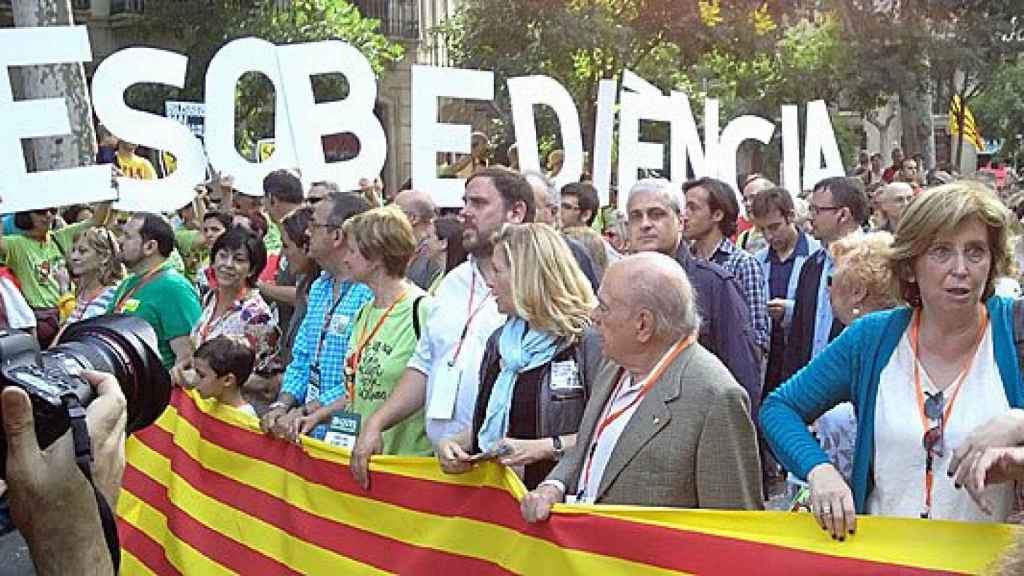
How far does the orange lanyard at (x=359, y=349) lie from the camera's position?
17.5ft

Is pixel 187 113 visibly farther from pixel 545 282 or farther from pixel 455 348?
pixel 545 282

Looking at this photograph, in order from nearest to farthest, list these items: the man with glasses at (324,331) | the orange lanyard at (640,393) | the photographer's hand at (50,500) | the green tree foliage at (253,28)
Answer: the photographer's hand at (50,500) → the orange lanyard at (640,393) → the man with glasses at (324,331) → the green tree foliage at (253,28)

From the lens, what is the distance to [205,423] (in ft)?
19.3

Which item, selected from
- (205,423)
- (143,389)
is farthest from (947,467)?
(205,423)

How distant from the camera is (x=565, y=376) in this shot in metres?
4.43

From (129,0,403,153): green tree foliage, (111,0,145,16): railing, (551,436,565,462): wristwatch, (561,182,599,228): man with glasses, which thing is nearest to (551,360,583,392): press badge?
(551,436,565,462): wristwatch

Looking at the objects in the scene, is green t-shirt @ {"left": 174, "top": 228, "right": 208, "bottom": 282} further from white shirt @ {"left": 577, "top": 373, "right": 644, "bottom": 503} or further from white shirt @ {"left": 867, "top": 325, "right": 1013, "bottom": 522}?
white shirt @ {"left": 867, "top": 325, "right": 1013, "bottom": 522}

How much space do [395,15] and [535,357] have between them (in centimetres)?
3374

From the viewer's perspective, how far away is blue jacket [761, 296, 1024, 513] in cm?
347

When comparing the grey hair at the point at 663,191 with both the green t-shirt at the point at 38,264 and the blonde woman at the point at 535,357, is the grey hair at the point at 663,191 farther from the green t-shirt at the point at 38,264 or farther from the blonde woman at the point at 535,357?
the green t-shirt at the point at 38,264

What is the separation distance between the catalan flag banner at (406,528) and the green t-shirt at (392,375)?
0.27 metres

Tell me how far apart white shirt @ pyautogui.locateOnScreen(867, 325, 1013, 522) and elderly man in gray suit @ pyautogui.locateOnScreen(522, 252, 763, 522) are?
0.36 metres

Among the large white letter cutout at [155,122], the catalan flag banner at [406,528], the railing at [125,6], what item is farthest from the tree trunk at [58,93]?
the railing at [125,6]

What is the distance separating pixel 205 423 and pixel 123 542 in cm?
74
